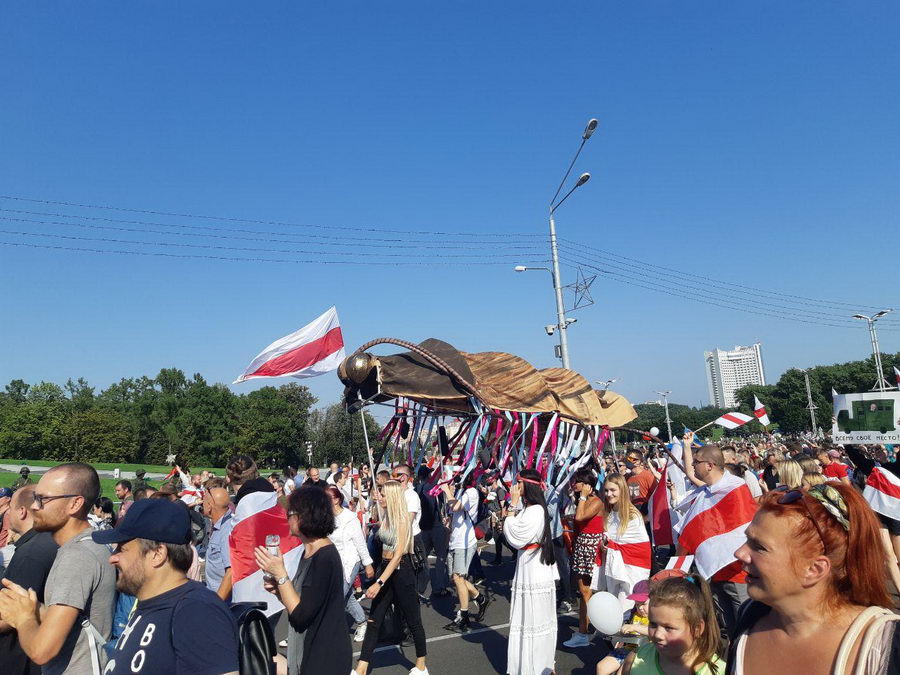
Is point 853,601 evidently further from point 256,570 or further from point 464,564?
point 464,564

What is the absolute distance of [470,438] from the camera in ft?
26.1

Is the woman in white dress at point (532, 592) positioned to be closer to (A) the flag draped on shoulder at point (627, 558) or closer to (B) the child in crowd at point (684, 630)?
(A) the flag draped on shoulder at point (627, 558)

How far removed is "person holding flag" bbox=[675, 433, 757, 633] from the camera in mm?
4391

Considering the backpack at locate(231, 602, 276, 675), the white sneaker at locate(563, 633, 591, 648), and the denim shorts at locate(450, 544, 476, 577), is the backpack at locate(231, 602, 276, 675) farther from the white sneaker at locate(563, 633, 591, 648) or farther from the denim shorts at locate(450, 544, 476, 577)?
the denim shorts at locate(450, 544, 476, 577)

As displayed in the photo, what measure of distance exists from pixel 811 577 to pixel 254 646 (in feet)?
6.32

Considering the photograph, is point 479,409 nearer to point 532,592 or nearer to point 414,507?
point 414,507

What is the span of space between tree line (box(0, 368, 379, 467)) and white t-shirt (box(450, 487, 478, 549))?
51.0 m

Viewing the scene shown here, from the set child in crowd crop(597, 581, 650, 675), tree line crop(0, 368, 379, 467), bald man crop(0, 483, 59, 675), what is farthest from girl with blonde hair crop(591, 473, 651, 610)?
tree line crop(0, 368, 379, 467)

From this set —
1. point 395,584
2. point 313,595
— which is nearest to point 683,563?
point 395,584

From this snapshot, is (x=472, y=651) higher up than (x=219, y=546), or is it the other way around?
(x=219, y=546)

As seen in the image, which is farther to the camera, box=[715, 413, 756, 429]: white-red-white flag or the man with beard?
box=[715, 413, 756, 429]: white-red-white flag

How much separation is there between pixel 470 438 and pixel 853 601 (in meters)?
6.25

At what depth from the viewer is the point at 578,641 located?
6.18m

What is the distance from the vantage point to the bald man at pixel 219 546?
425 centimetres
